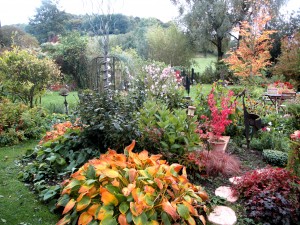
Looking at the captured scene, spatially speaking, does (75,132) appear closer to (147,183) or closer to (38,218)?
(38,218)

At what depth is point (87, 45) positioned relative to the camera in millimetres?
14266

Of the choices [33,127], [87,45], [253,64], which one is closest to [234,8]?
[253,64]

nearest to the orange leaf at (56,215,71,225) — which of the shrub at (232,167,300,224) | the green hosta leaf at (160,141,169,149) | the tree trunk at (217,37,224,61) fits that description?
the green hosta leaf at (160,141,169,149)

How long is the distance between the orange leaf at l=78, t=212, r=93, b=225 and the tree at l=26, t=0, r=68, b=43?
25.0m

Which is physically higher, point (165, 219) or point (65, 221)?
point (165, 219)

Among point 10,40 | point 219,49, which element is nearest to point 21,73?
point 10,40

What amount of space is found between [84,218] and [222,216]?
1341mm

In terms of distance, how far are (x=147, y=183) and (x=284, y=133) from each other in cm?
A: 408

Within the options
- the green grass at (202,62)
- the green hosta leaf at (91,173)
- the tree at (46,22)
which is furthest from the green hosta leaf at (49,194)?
the tree at (46,22)

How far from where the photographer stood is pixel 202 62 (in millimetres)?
21031

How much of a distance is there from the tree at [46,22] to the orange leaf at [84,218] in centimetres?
2502

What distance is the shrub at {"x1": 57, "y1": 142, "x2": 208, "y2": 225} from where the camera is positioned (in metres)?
2.31

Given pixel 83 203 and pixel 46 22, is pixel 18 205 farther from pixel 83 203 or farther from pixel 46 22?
pixel 46 22

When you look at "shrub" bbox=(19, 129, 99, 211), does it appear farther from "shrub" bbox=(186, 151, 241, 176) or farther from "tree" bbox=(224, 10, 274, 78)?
"tree" bbox=(224, 10, 274, 78)
